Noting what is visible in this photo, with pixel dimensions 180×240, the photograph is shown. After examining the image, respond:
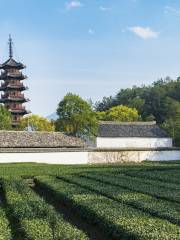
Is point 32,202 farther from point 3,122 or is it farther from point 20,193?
point 3,122

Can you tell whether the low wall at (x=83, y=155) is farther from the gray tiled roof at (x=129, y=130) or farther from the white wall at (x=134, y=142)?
the gray tiled roof at (x=129, y=130)

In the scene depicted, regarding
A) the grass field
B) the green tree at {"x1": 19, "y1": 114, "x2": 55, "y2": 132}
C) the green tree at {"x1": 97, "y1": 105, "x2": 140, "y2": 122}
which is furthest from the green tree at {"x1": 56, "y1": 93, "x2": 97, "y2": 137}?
the grass field

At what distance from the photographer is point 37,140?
49.9 metres

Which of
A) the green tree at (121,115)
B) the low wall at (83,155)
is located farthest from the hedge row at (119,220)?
the green tree at (121,115)

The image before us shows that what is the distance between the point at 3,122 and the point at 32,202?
4720cm

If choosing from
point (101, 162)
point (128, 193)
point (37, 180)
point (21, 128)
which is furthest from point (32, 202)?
point (21, 128)

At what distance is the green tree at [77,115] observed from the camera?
58.0 meters

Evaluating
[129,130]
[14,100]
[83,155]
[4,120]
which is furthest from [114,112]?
[83,155]

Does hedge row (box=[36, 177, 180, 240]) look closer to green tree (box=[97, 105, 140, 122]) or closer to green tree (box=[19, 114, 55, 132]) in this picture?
green tree (box=[19, 114, 55, 132])

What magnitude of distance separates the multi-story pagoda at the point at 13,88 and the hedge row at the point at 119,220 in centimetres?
5713

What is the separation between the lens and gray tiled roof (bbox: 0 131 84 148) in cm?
4853

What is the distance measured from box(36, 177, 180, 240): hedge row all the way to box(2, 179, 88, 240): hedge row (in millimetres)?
1034

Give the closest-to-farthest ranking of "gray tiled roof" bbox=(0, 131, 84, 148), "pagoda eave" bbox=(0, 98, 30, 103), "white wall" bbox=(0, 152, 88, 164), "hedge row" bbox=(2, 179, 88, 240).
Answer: "hedge row" bbox=(2, 179, 88, 240), "white wall" bbox=(0, 152, 88, 164), "gray tiled roof" bbox=(0, 131, 84, 148), "pagoda eave" bbox=(0, 98, 30, 103)

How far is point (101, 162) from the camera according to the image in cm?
5072
